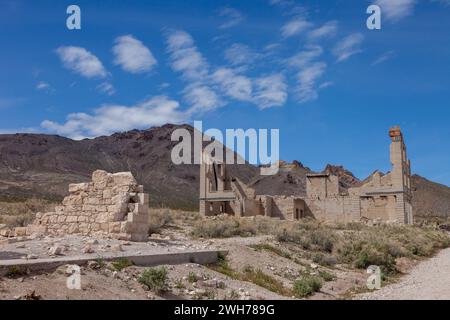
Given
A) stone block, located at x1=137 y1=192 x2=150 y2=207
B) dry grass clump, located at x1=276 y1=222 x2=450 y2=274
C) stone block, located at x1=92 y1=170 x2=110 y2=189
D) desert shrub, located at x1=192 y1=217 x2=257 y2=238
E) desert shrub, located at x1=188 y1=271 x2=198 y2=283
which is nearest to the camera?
desert shrub, located at x1=188 y1=271 x2=198 y2=283

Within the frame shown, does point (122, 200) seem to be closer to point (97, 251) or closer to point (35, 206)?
point (97, 251)

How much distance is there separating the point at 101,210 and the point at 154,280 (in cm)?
687

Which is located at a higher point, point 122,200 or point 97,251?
point 122,200

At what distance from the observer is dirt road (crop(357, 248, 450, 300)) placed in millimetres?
11469

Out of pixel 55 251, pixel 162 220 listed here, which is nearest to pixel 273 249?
pixel 162 220

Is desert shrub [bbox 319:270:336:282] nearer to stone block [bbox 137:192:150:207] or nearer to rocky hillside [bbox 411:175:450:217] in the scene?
stone block [bbox 137:192:150:207]

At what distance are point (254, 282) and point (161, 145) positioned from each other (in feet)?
296

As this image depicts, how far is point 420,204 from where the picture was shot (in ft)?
249

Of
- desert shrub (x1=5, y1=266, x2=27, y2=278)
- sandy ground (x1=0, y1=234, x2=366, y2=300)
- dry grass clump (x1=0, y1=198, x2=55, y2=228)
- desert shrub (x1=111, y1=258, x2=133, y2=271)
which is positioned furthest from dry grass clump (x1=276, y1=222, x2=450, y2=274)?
desert shrub (x1=5, y1=266, x2=27, y2=278)

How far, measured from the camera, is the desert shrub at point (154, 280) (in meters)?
9.71

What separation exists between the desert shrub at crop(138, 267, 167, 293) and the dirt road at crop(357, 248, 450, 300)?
508 cm

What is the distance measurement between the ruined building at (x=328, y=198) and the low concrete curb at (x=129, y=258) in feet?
77.3
